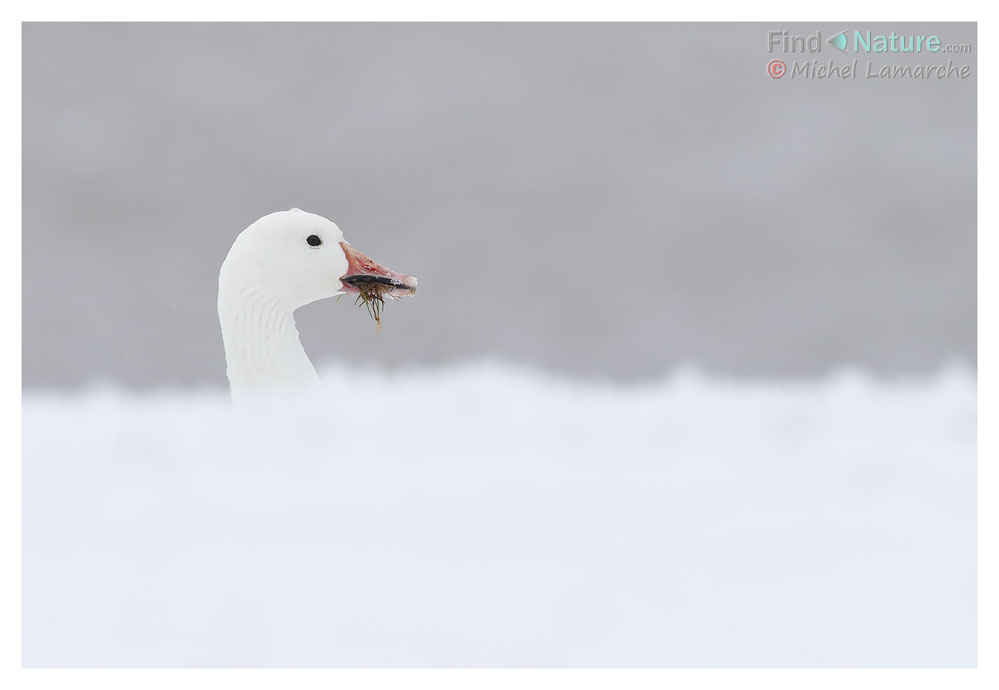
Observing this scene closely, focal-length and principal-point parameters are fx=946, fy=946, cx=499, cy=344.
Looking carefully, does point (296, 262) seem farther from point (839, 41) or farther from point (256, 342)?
point (839, 41)

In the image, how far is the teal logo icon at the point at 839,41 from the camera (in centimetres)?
231

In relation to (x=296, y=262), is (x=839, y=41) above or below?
above

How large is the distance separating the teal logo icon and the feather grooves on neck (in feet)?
4.79

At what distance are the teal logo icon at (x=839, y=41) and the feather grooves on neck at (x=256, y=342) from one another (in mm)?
1460

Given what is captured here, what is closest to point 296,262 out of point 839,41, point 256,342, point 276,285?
point 276,285

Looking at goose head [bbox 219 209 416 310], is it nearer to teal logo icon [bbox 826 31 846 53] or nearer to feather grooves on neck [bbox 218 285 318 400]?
feather grooves on neck [bbox 218 285 318 400]

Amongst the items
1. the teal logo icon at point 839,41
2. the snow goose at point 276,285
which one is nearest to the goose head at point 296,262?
the snow goose at point 276,285

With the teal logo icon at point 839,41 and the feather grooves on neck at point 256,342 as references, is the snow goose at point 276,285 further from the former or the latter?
the teal logo icon at point 839,41

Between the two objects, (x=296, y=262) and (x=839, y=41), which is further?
(x=839, y=41)

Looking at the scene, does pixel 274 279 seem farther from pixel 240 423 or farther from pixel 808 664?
pixel 808 664

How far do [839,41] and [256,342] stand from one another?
1573 mm

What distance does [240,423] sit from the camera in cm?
174

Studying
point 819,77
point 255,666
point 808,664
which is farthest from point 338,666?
point 819,77

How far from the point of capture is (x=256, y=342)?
213 centimetres
